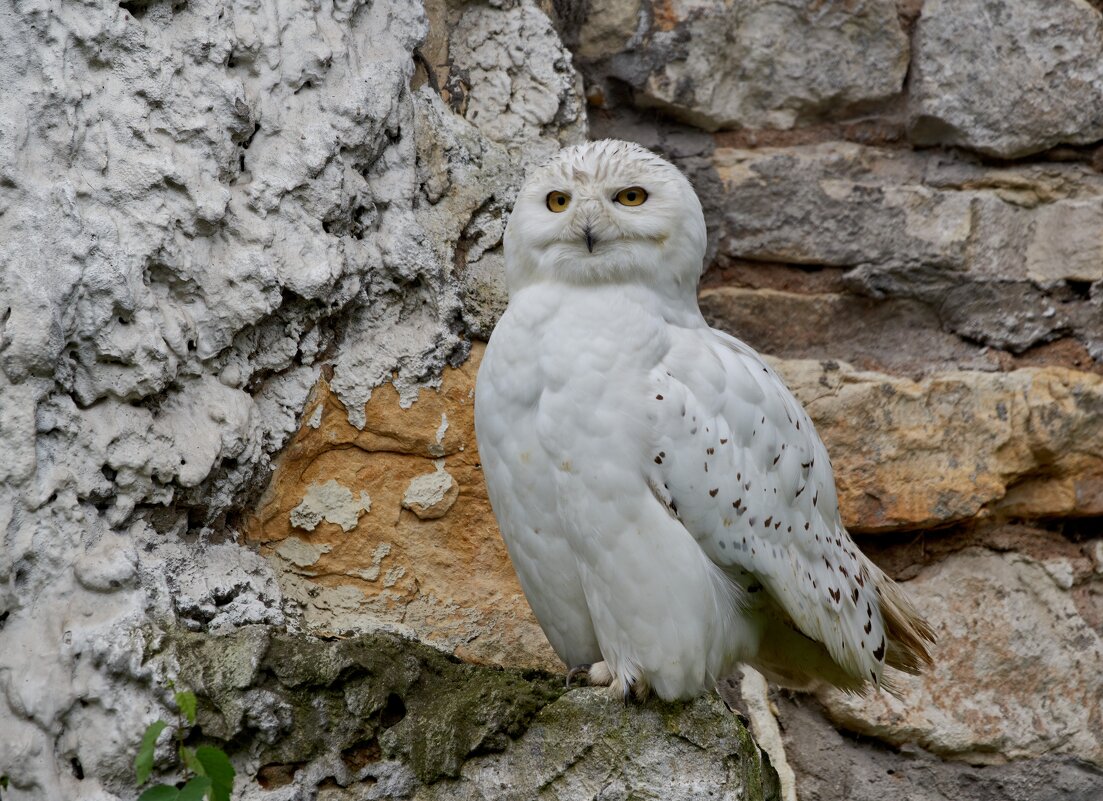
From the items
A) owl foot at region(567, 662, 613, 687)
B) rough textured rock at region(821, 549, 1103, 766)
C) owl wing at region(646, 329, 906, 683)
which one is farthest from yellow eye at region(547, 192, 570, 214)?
rough textured rock at region(821, 549, 1103, 766)

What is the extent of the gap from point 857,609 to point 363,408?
1.12 metres

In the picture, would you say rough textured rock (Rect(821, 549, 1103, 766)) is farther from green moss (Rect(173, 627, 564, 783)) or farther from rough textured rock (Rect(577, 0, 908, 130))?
rough textured rock (Rect(577, 0, 908, 130))

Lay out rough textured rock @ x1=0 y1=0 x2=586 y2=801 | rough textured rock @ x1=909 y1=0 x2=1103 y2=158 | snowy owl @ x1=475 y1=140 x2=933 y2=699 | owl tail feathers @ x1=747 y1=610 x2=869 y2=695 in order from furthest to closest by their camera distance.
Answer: rough textured rock @ x1=909 y1=0 x2=1103 y2=158 < owl tail feathers @ x1=747 y1=610 x2=869 y2=695 < snowy owl @ x1=475 y1=140 x2=933 y2=699 < rough textured rock @ x1=0 y1=0 x2=586 y2=801

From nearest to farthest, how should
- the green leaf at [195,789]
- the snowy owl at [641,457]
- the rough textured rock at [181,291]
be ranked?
1. the green leaf at [195,789]
2. the rough textured rock at [181,291]
3. the snowy owl at [641,457]

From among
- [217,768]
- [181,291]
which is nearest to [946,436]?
[181,291]

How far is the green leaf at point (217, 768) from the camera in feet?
6.54

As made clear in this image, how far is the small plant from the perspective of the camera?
6.44ft

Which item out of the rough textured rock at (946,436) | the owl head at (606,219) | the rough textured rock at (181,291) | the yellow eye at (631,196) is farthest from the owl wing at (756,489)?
the rough textured rock at (181,291)

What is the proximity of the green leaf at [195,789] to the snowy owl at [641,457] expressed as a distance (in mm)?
752

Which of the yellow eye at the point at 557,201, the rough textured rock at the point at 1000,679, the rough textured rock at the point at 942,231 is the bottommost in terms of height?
the rough textured rock at the point at 1000,679

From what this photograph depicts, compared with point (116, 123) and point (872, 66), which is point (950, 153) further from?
point (116, 123)

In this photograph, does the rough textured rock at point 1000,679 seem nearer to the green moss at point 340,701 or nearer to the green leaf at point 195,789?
the green moss at point 340,701

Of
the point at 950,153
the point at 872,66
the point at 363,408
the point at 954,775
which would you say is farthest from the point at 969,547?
the point at 363,408

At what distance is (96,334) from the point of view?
7.52ft
